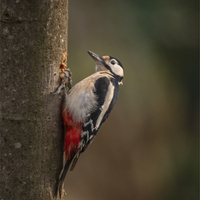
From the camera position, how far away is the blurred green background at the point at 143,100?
5977mm

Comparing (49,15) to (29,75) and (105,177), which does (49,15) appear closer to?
(29,75)

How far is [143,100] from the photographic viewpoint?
614 cm

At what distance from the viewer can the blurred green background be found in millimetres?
5977

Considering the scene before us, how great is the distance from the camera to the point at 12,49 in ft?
6.09

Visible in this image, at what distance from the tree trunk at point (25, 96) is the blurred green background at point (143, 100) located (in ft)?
12.0

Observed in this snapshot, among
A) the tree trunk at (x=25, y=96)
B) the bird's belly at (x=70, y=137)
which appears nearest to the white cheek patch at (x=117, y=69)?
the bird's belly at (x=70, y=137)

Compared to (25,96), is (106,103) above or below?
below

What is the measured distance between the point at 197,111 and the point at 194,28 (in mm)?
1715

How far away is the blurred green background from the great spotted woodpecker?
3043 millimetres

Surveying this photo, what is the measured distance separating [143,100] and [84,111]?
3796 millimetres

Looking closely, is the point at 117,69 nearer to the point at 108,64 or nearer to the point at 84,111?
the point at 108,64

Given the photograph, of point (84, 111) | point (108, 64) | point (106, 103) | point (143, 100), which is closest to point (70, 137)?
point (84, 111)

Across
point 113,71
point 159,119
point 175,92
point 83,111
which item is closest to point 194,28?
point 175,92

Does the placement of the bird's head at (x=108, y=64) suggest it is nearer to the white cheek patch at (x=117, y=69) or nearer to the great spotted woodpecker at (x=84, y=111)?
the white cheek patch at (x=117, y=69)
